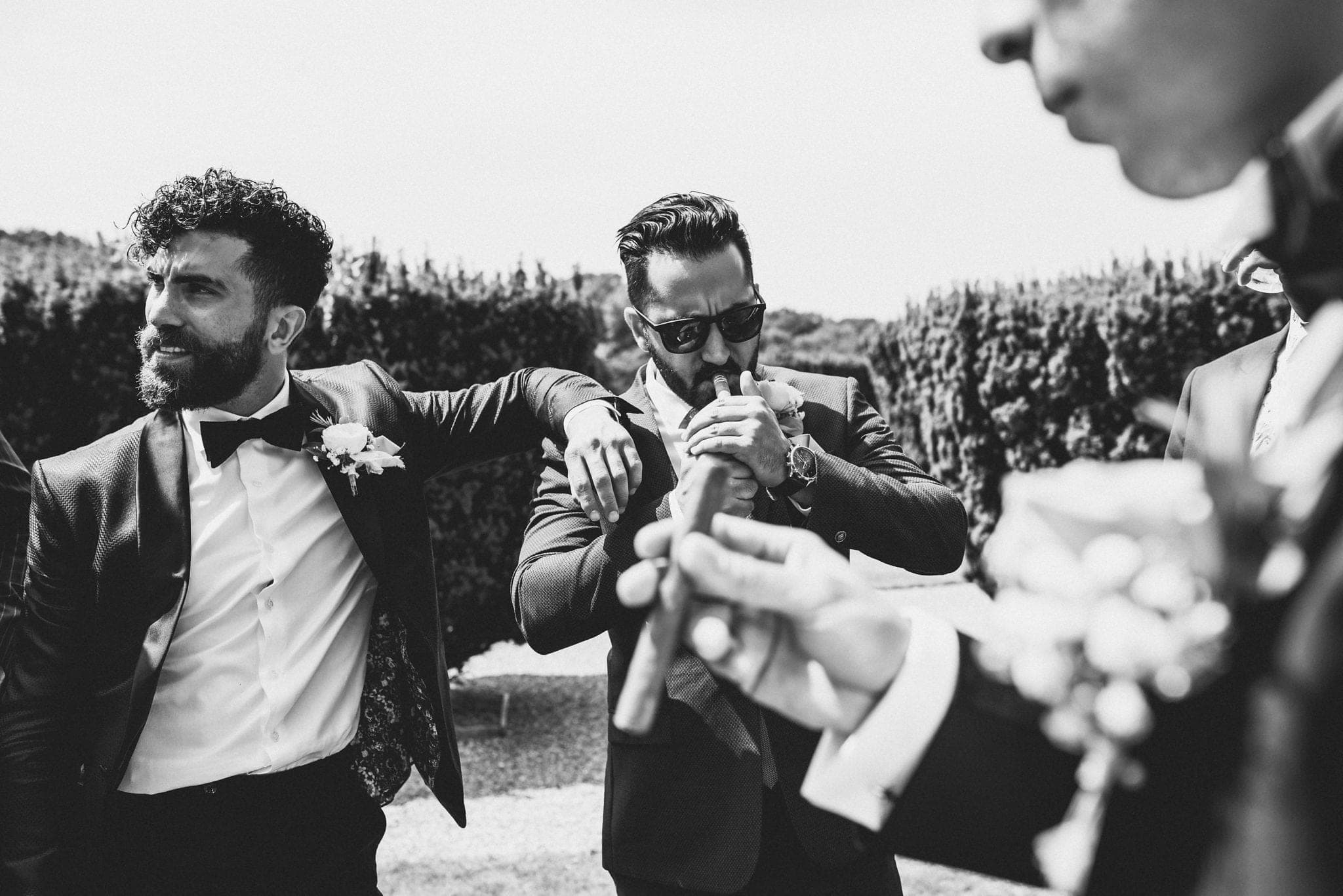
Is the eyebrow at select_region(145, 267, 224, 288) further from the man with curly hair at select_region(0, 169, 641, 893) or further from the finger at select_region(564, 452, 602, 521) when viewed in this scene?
the finger at select_region(564, 452, 602, 521)

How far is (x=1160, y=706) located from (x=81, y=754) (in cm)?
289

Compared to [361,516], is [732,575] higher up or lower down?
higher up

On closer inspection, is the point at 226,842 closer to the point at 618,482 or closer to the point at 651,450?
the point at 618,482

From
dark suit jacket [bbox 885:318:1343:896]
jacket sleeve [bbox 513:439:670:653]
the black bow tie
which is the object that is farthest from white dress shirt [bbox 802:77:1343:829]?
the black bow tie

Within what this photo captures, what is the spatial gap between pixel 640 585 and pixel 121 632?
2.22 m

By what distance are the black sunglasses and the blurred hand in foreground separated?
5.30ft

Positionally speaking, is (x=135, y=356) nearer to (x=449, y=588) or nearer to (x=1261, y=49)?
(x=449, y=588)

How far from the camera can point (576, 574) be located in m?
2.75

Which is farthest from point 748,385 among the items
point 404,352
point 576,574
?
point 404,352

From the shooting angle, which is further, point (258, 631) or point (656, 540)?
point (258, 631)

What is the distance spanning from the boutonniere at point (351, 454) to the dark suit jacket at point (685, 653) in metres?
0.51

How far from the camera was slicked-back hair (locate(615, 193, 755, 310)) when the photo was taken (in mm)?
3002

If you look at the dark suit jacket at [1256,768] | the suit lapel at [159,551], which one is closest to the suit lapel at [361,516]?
the suit lapel at [159,551]

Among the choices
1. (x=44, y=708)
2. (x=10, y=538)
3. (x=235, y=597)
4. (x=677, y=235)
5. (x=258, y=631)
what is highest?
(x=677, y=235)
